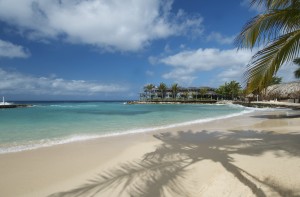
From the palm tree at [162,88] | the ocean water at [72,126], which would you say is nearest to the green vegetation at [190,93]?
the palm tree at [162,88]

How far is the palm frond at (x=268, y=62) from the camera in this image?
3.71 metres

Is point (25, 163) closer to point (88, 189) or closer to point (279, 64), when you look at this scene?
point (88, 189)

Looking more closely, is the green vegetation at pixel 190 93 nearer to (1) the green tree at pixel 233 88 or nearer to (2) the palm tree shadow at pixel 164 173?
(1) the green tree at pixel 233 88

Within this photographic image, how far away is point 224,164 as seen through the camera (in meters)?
4.97

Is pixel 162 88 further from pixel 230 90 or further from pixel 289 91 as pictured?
pixel 289 91

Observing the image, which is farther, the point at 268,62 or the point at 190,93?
the point at 190,93

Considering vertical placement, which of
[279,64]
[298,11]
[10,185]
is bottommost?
[10,185]

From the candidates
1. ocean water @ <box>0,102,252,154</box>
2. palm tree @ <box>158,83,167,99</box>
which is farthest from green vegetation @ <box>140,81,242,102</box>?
ocean water @ <box>0,102,252,154</box>

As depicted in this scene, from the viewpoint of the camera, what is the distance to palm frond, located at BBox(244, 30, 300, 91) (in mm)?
3709

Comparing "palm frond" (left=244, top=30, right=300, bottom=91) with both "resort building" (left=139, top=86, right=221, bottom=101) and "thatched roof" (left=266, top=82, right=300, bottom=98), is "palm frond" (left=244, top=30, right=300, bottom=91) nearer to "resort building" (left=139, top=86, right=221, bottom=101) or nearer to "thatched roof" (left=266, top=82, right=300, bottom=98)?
"thatched roof" (left=266, top=82, right=300, bottom=98)

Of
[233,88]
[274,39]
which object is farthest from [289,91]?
[233,88]

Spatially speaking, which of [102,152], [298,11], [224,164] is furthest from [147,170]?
[298,11]

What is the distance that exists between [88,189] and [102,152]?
3.01m

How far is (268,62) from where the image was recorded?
3742 mm
